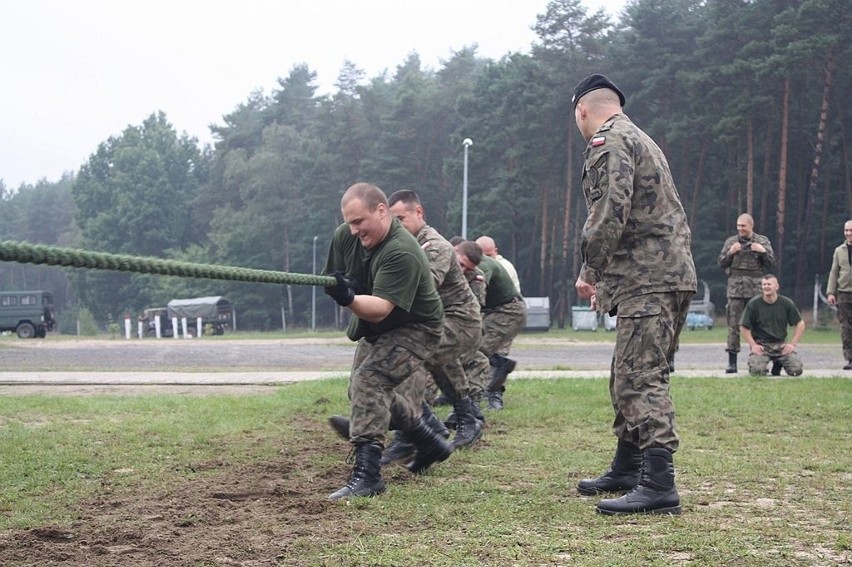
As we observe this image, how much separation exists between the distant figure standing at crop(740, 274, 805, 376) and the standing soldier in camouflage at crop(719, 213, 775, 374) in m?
0.60

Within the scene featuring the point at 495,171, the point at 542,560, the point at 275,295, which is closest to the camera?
the point at 542,560

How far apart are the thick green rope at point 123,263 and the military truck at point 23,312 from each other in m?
46.0

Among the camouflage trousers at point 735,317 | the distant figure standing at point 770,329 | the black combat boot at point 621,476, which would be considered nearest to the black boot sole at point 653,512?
the black combat boot at point 621,476

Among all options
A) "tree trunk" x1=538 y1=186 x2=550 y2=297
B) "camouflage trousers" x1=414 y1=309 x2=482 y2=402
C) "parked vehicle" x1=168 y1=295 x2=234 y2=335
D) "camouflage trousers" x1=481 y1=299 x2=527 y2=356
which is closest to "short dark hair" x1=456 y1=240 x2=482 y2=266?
"camouflage trousers" x1=481 y1=299 x2=527 y2=356

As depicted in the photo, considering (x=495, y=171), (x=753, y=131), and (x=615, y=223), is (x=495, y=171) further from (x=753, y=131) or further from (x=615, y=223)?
(x=615, y=223)

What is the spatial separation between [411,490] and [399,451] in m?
1.09

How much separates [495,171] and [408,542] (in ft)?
172

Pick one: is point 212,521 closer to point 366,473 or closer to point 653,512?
point 366,473

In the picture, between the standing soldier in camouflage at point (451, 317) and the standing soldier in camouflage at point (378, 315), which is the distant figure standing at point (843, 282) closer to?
the standing soldier in camouflage at point (451, 317)

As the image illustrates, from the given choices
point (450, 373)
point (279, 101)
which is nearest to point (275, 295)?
point (279, 101)

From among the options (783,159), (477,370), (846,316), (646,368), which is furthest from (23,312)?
(646,368)

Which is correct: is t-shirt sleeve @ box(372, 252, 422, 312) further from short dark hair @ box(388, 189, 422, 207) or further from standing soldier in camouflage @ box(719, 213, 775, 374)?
standing soldier in camouflage @ box(719, 213, 775, 374)

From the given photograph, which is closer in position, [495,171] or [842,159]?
[842,159]

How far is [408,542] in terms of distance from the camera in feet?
14.6
